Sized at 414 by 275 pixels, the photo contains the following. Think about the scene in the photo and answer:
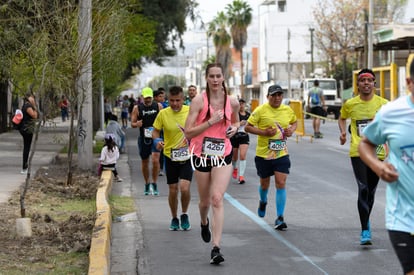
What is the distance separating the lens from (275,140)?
11203mm

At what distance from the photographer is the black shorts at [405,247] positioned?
5250 mm

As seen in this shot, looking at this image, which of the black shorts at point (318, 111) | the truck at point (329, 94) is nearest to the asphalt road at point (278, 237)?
the black shorts at point (318, 111)

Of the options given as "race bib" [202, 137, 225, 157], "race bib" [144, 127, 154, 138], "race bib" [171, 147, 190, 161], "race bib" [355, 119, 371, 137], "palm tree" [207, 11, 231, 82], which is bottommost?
"race bib" [171, 147, 190, 161]

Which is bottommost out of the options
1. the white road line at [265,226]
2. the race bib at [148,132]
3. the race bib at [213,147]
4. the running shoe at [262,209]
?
the white road line at [265,226]

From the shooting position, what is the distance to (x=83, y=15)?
1727 cm

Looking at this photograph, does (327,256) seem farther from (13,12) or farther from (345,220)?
(13,12)

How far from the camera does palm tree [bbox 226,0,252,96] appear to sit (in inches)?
4038

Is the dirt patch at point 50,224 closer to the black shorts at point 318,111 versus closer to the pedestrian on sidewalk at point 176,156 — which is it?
the pedestrian on sidewalk at point 176,156

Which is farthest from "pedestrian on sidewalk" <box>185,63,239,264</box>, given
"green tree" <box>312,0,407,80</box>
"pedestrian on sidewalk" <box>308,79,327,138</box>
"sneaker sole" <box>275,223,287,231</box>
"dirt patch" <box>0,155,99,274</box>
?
"green tree" <box>312,0,407,80</box>

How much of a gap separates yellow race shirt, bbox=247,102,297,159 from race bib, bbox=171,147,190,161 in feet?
2.96

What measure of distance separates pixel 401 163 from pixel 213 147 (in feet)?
13.1

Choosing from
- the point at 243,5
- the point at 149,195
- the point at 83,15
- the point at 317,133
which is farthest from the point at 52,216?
the point at 243,5

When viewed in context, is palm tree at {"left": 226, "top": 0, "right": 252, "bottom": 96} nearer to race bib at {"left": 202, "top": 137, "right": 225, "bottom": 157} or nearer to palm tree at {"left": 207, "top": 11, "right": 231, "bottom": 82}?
palm tree at {"left": 207, "top": 11, "right": 231, "bottom": 82}

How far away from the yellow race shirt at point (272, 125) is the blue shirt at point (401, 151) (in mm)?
5857
